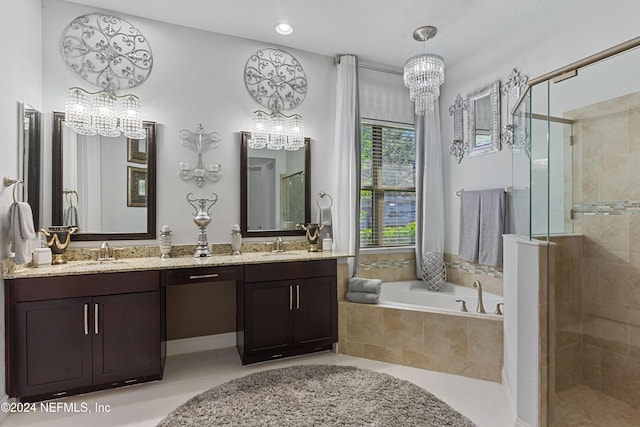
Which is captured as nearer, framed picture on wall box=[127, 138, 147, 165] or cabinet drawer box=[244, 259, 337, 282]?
cabinet drawer box=[244, 259, 337, 282]

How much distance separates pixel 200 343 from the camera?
2.98m

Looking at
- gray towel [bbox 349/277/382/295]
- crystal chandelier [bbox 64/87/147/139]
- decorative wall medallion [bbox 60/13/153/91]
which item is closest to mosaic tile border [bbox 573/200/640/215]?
gray towel [bbox 349/277/382/295]

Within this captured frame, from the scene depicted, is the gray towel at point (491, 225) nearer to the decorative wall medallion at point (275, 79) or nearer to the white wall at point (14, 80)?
the decorative wall medallion at point (275, 79)

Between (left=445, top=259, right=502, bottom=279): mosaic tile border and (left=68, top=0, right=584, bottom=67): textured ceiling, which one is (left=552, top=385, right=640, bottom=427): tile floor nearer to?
Result: (left=445, top=259, right=502, bottom=279): mosaic tile border

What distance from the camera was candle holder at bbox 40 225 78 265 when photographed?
7.83 feet

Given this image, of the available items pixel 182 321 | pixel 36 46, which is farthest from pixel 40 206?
pixel 182 321

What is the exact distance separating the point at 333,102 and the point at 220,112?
1.17 m

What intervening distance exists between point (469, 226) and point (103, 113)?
347 centimetres

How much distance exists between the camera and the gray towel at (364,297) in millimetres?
2836

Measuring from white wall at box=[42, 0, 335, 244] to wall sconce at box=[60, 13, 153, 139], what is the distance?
7cm

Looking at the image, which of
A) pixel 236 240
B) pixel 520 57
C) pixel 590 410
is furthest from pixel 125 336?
pixel 520 57

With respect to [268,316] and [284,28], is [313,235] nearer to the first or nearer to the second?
[268,316]

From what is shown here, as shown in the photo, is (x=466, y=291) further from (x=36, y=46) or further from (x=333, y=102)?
(x=36, y=46)

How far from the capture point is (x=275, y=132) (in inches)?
125
